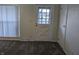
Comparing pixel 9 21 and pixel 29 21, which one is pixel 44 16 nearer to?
pixel 29 21

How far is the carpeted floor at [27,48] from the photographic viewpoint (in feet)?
8.25

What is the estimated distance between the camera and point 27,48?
2.75 m

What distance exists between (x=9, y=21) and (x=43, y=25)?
2.70 feet

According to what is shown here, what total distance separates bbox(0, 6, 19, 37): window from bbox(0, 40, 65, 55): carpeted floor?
370 millimetres

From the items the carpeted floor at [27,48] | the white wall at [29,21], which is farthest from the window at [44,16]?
the carpeted floor at [27,48]

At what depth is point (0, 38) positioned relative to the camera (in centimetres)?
332

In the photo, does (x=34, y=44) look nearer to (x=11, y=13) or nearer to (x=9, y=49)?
(x=9, y=49)

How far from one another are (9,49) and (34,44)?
0.55 meters

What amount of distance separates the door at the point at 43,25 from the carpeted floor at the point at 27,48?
Answer: 248 millimetres

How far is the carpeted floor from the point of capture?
2.51m

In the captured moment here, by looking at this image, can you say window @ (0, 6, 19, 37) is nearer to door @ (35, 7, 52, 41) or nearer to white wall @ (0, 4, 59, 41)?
white wall @ (0, 4, 59, 41)

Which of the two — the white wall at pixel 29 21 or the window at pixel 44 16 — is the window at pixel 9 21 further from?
the window at pixel 44 16

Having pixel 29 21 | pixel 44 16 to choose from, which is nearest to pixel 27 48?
pixel 29 21
